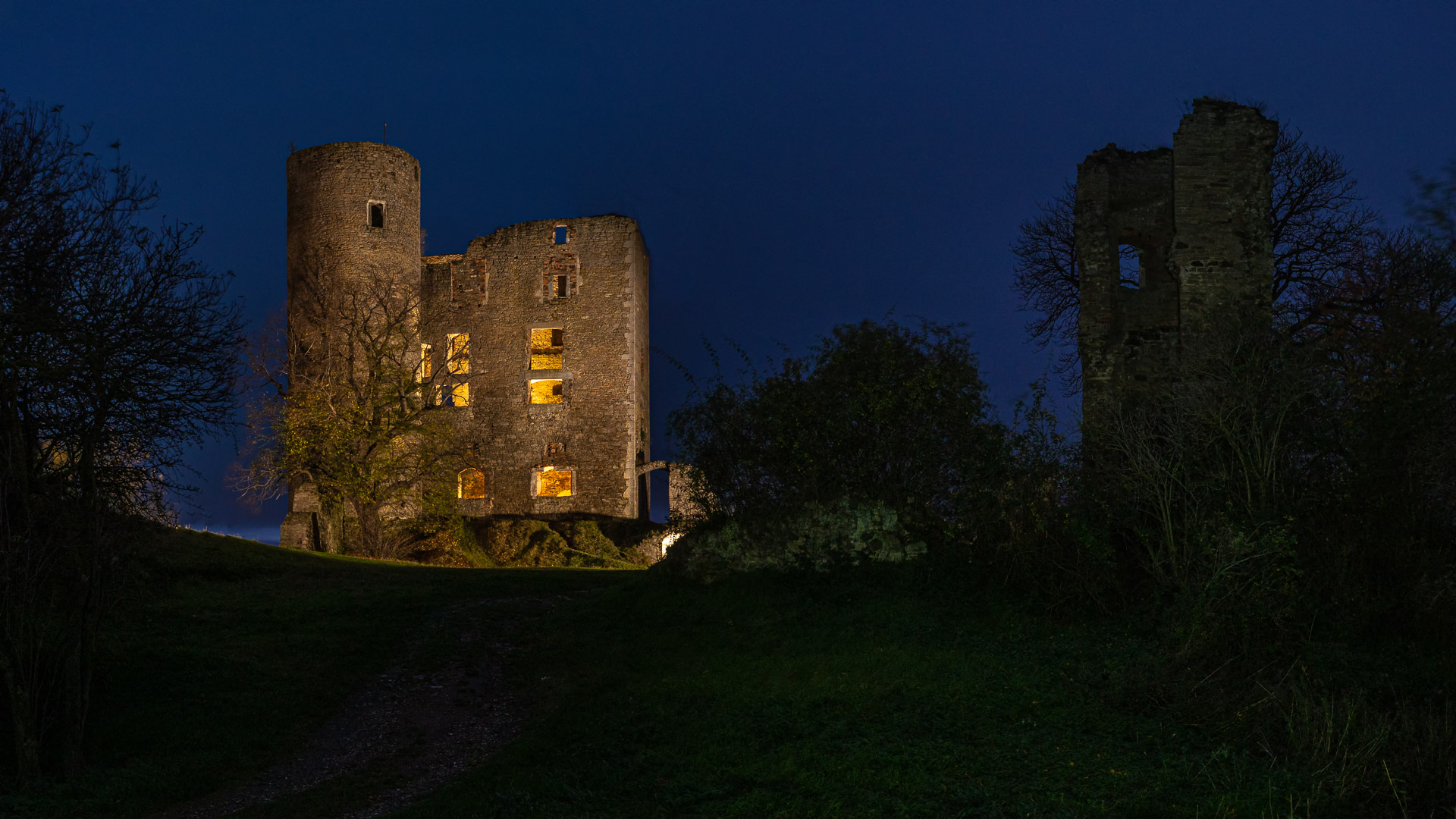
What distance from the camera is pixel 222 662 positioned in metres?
11.8

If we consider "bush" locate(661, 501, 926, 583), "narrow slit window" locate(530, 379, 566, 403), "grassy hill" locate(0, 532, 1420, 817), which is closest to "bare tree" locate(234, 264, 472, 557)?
"narrow slit window" locate(530, 379, 566, 403)

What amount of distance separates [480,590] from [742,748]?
936cm

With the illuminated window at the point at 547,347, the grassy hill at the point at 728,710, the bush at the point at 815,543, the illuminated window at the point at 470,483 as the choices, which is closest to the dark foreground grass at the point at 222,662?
the grassy hill at the point at 728,710

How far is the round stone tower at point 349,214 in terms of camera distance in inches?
1206

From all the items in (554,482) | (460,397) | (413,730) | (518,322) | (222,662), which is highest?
(518,322)

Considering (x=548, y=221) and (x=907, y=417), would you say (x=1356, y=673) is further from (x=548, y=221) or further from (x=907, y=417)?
(x=548, y=221)

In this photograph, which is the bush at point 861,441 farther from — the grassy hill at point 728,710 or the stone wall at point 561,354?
the stone wall at point 561,354

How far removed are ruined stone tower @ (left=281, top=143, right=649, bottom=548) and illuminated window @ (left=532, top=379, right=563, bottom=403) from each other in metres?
0.06

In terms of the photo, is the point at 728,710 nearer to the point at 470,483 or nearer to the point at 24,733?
the point at 24,733

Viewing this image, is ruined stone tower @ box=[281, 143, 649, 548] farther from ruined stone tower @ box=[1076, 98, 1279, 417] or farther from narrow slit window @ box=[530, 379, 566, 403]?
ruined stone tower @ box=[1076, 98, 1279, 417]

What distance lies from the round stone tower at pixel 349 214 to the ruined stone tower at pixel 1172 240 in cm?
2098

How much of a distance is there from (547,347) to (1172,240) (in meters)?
22.1

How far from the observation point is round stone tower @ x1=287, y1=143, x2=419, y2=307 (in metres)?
30.6

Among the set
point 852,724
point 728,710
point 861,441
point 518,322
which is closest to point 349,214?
point 518,322
